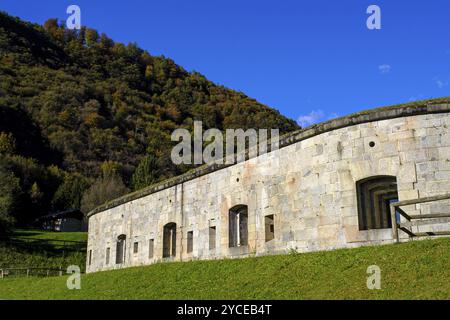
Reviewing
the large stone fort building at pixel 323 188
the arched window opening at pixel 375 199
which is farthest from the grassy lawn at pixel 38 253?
the arched window opening at pixel 375 199

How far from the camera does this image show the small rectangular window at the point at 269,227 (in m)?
15.6

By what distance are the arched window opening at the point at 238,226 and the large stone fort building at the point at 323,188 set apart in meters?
0.04

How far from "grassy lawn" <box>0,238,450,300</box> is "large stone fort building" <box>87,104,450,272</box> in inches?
57.1

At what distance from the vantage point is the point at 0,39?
299ft

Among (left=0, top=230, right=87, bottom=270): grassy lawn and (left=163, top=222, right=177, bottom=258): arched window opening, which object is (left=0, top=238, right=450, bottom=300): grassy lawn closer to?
(left=163, top=222, right=177, bottom=258): arched window opening

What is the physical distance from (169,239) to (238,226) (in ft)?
14.1

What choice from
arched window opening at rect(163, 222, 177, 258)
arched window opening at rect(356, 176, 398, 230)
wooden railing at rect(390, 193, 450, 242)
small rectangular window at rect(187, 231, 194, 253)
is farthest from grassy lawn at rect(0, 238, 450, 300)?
arched window opening at rect(163, 222, 177, 258)

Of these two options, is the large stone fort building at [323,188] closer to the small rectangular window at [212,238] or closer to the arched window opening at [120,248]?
the small rectangular window at [212,238]

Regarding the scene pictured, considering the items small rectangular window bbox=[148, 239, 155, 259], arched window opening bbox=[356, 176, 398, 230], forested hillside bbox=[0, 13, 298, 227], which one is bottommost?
small rectangular window bbox=[148, 239, 155, 259]

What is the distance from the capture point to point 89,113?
81.7 m

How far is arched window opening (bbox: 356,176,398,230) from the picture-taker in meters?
13.6

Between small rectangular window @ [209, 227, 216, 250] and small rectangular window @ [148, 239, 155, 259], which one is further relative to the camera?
small rectangular window @ [148, 239, 155, 259]

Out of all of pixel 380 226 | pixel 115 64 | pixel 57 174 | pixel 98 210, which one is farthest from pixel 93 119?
pixel 380 226
